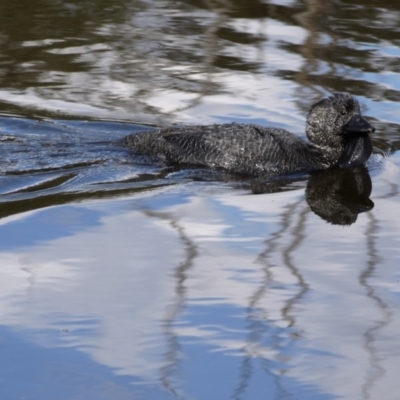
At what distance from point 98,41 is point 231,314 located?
760 centimetres

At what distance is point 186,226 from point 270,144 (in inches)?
75.9

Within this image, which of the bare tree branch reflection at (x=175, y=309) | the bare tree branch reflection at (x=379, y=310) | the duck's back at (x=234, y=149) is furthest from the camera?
the duck's back at (x=234, y=149)

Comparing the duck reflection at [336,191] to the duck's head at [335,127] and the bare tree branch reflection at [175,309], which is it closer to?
the duck's head at [335,127]

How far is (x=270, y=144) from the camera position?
9422 mm

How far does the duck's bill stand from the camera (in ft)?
31.6

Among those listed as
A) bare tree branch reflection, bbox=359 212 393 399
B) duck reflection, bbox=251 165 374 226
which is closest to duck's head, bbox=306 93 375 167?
duck reflection, bbox=251 165 374 226

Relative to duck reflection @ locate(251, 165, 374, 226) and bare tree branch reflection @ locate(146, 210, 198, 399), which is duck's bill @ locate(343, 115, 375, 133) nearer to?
duck reflection @ locate(251, 165, 374, 226)

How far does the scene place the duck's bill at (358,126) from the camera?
9.62m

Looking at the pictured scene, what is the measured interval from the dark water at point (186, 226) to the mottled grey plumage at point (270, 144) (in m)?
0.21

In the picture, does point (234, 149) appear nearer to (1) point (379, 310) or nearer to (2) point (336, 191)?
(2) point (336, 191)

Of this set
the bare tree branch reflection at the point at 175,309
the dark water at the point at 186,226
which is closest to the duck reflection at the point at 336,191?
the dark water at the point at 186,226

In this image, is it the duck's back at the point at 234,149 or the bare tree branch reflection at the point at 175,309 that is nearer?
the bare tree branch reflection at the point at 175,309

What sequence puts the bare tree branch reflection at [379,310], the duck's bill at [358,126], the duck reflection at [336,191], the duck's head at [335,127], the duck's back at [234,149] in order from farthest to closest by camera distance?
the duck's head at [335,127] → the duck's bill at [358,126] → the duck's back at [234,149] → the duck reflection at [336,191] → the bare tree branch reflection at [379,310]

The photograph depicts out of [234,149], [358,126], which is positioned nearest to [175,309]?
[234,149]
